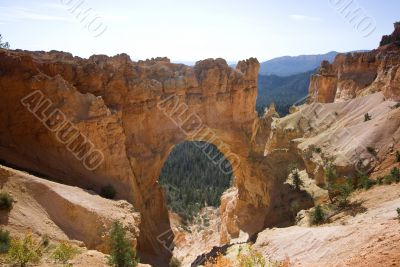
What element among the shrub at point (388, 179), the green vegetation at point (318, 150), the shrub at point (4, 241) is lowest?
the shrub at point (388, 179)

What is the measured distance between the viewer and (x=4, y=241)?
12.3 m

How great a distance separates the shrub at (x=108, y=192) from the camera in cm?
2255

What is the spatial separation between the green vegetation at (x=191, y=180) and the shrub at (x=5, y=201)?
127ft

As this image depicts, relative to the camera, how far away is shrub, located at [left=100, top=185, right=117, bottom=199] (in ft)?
74.0

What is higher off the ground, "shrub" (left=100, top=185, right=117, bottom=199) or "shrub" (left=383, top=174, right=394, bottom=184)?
"shrub" (left=100, top=185, right=117, bottom=199)

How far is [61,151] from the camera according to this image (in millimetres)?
22688

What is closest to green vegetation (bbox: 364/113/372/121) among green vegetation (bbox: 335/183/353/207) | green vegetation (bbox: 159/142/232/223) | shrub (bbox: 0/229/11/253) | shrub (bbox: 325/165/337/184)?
shrub (bbox: 325/165/337/184)

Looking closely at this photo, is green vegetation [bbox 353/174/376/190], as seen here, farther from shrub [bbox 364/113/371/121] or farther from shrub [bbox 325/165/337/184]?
shrub [bbox 364/113/371/121]

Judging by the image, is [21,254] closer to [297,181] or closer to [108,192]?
[108,192]

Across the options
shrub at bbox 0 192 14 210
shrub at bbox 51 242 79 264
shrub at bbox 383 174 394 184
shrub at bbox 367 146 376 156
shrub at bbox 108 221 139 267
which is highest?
shrub at bbox 0 192 14 210

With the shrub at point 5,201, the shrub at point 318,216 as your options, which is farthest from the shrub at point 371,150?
the shrub at point 5,201

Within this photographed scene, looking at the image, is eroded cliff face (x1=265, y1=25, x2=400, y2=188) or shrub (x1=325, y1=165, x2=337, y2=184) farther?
eroded cliff face (x1=265, y1=25, x2=400, y2=188)

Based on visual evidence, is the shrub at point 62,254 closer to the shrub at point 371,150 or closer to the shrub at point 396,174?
the shrub at point 396,174

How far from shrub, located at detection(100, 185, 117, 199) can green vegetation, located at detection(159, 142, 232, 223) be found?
98.0 ft
